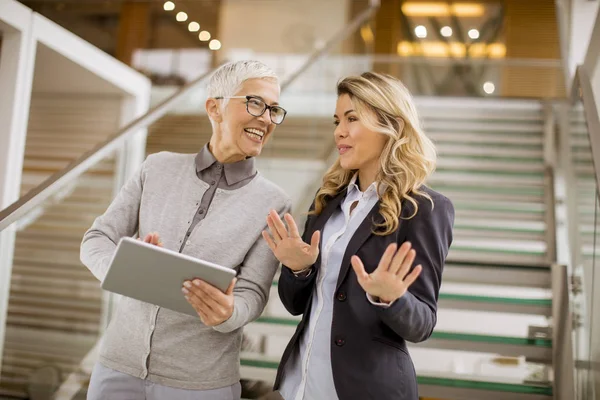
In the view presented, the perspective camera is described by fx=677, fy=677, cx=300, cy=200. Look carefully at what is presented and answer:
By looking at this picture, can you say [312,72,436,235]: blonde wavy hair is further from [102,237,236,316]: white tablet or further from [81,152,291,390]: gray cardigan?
[102,237,236,316]: white tablet

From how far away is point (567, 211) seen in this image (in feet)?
14.5

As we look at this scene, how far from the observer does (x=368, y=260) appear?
1929 mm

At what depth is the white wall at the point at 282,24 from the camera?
469 inches

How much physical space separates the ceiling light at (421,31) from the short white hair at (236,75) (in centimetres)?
1156

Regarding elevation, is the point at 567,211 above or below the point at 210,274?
above

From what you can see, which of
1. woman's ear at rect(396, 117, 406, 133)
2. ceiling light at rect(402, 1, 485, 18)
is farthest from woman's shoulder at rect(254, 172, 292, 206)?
ceiling light at rect(402, 1, 485, 18)

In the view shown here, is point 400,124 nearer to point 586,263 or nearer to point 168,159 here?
point 168,159

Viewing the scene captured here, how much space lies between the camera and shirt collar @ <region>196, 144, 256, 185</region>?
7.09ft

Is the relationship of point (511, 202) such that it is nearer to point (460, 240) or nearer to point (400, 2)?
point (460, 240)

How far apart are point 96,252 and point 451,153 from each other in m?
4.71

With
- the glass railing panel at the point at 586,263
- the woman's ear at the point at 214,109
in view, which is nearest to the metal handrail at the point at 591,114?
the glass railing panel at the point at 586,263

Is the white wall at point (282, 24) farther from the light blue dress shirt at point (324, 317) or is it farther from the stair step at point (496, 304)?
the light blue dress shirt at point (324, 317)

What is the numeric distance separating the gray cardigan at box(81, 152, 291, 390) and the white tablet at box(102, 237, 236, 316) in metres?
0.18

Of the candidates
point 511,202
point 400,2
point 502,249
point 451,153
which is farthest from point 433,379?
point 400,2
